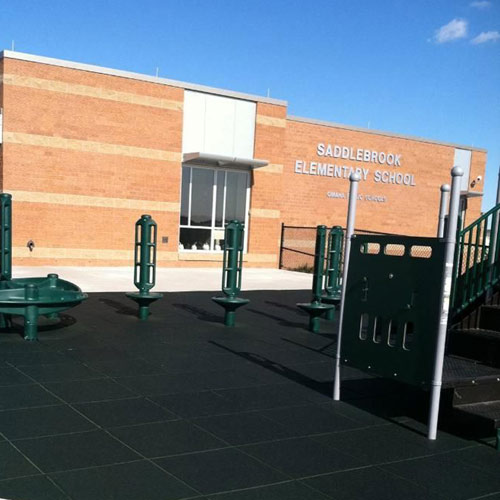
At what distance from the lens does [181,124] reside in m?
20.1

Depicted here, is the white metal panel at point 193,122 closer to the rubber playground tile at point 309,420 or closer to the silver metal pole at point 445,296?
the rubber playground tile at point 309,420

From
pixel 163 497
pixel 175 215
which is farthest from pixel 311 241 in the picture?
pixel 163 497

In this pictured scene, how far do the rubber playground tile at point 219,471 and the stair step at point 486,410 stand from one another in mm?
1801

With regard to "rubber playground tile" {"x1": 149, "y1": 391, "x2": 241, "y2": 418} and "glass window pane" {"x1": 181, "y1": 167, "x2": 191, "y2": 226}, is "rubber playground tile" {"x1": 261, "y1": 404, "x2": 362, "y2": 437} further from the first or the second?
"glass window pane" {"x1": 181, "y1": 167, "x2": 191, "y2": 226}

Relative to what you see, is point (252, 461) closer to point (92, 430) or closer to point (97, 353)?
point (92, 430)

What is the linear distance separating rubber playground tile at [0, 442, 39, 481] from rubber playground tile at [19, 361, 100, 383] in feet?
6.16

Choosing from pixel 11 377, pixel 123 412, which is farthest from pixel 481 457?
pixel 11 377

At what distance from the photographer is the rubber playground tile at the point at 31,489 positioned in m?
3.36

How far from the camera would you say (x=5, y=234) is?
8797 millimetres

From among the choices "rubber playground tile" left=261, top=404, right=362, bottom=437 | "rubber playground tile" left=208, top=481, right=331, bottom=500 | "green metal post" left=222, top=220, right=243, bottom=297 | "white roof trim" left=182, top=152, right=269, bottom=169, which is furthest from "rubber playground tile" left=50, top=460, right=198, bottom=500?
"white roof trim" left=182, top=152, right=269, bottom=169

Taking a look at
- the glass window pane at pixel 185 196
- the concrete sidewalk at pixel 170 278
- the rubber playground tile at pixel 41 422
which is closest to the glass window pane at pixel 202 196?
the glass window pane at pixel 185 196

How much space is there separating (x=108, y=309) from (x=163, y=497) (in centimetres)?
742

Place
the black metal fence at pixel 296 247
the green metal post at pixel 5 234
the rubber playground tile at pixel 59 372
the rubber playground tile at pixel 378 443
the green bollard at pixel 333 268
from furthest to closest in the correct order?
the black metal fence at pixel 296 247
the green bollard at pixel 333 268
the green metal post at pixel 5 234
the rubber playground tile at pixel 59 372
the rubber playground tile at pixel 378 443

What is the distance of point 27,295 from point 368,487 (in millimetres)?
5385
